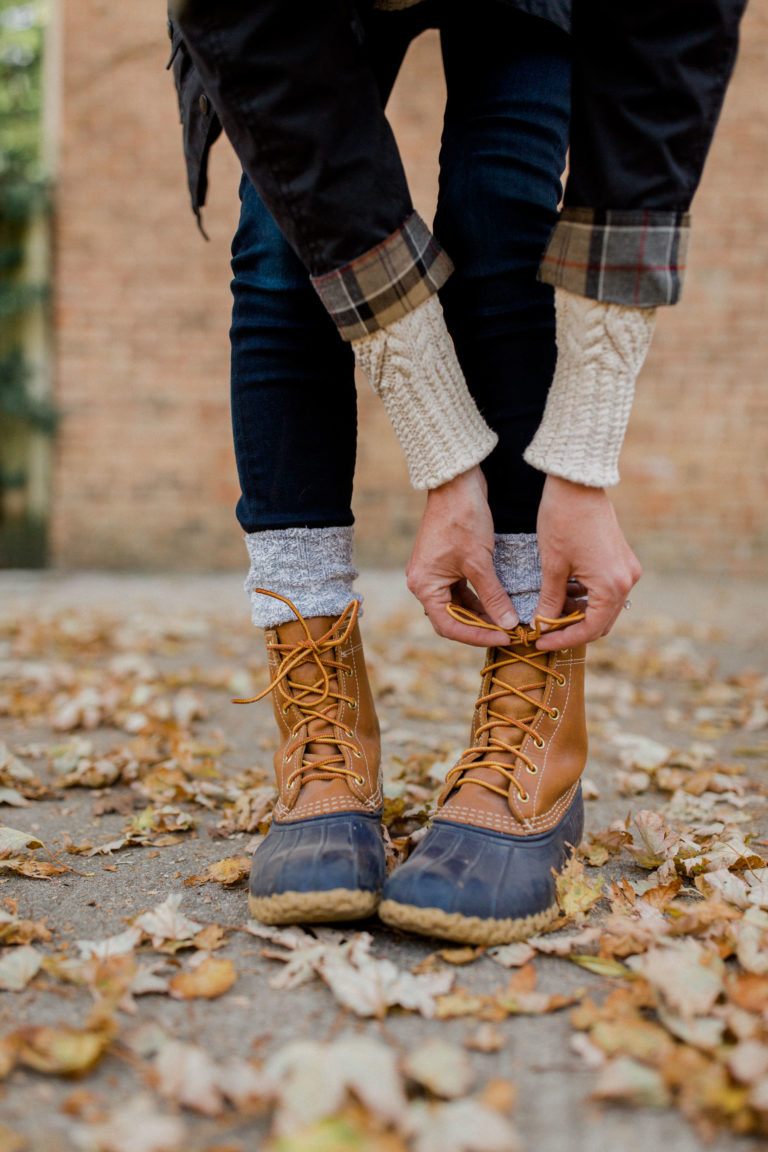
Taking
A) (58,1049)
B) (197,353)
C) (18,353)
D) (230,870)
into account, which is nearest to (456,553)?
(230,870)

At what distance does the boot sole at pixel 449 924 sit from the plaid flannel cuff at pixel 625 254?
2.27ft

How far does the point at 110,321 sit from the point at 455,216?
4.30 metres

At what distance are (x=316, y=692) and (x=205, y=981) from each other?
0.38 m

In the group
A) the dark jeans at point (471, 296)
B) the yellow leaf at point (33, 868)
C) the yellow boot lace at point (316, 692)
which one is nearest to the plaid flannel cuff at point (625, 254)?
the dark jeans at point (471, 296)

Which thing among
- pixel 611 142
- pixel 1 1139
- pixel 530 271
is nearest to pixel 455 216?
pixel 530 271

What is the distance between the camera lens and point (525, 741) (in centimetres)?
116

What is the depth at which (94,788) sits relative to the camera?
1.69m

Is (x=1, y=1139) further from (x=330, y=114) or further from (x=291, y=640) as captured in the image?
(x=330, y=114)

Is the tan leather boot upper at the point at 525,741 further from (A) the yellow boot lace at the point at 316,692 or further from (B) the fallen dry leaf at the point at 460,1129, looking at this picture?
(B) the fallen dry leaf at the point at 460,1129

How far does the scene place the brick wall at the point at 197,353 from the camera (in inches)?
189

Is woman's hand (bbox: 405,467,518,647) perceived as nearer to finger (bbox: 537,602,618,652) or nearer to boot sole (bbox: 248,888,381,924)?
finger (bbox: 537,602,618,652)

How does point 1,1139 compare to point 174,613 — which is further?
point 174,613

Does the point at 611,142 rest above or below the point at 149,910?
above

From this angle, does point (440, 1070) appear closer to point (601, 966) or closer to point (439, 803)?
point (601, 966)
